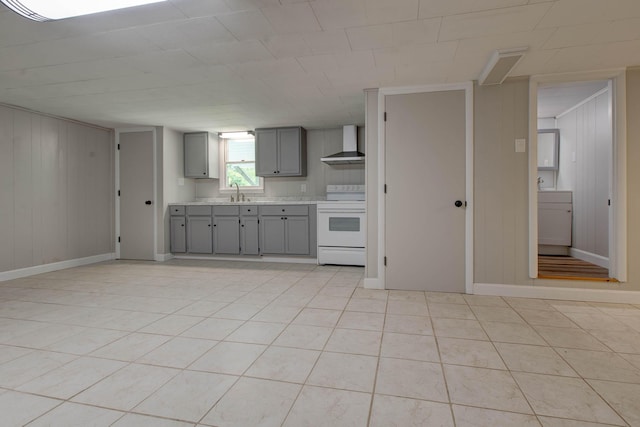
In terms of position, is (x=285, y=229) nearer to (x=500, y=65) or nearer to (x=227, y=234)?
(x=227, y=234)

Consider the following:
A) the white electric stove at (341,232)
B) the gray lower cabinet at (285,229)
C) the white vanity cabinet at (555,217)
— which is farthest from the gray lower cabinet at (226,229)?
the white vanity cabinet at (555,217)

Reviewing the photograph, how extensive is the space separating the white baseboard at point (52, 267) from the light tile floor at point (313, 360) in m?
1.09

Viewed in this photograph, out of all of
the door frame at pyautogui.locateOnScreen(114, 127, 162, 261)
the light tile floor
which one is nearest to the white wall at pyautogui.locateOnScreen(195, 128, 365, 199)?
the door frame at pyautogui.locateOnScreen(114, 127, 162, 261)

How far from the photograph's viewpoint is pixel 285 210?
16.0 ft

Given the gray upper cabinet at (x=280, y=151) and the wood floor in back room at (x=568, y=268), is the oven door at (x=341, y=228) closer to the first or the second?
the gray upper cabinet at (x=280, y=151)

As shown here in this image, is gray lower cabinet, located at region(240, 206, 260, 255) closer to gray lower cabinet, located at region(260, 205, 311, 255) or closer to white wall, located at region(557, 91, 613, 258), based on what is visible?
gray lower cabinet, located at region(260, 205, 311, 255)

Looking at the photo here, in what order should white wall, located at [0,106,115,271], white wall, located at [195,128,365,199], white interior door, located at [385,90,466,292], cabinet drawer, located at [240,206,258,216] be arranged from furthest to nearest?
1. white wall, located at [195,128,365,199]
2. cabinet drawer, located at [240,206,258,216]
3. white wall, located at [0,106,115,271]
4. white interior door, located at [385,90,466,292]

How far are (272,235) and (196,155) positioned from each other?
1.97 m

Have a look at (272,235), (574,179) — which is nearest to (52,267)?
(272,235)

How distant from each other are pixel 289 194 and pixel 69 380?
4103 millimetres

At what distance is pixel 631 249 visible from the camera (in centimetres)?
290

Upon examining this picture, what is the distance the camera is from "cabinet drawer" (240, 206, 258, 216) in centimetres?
499

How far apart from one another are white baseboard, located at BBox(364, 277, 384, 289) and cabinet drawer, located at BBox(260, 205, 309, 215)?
65.5 inches

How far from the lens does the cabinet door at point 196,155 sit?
5.46m
